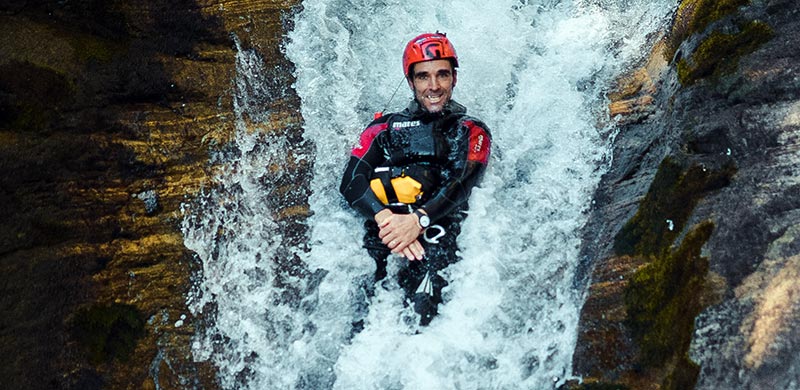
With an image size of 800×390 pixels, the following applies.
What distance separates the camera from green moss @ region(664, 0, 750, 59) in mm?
5134

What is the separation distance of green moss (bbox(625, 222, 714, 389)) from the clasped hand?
5.15 feet

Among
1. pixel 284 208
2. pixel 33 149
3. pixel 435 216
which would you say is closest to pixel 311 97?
pixel 284 208

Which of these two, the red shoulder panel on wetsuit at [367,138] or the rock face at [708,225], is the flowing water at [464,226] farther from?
the red shoulder panel on wetsuit at [367,138]

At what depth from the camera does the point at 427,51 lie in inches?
226

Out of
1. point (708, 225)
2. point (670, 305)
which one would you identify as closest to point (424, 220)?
point (670, 305)

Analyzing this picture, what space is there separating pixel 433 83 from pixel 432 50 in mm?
293

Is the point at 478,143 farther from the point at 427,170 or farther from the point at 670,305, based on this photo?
the point at 670,305

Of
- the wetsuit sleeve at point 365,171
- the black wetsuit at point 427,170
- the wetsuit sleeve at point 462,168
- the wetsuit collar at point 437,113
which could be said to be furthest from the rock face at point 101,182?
the wetsuit sleeve at point 462,168

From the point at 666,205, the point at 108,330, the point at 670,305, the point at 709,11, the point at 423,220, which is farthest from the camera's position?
the point at 709,11

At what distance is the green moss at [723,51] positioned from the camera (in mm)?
4789

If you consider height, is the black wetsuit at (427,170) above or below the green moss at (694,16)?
below

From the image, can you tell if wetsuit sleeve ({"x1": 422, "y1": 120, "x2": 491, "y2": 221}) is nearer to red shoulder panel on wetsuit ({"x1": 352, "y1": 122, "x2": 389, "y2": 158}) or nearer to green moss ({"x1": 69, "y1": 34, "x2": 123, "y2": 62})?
red shoulder panel on wetsuit ({"x1": 352, "y1": 122, "x2": 389, "y2": 158})

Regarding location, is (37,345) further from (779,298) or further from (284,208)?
(779,298)

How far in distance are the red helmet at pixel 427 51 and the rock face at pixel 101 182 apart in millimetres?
1721
